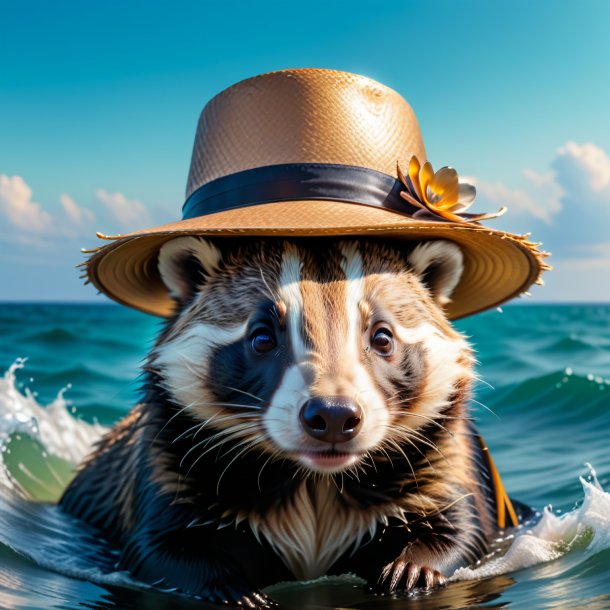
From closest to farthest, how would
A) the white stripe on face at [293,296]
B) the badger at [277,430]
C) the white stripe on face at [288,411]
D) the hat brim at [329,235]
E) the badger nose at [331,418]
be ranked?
the badger nose at [331,418] → the white stripe on face at [288,411] → the white stripe on face at [293,296] → the badger at [277,430] → the hat brim at [329,235]

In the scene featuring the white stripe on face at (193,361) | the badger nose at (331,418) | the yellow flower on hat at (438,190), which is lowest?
the badger nose at (331,418)

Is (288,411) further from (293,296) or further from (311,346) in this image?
(293,296)

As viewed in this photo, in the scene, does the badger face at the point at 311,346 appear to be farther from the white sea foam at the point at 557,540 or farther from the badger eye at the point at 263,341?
the white sea foam at the point at 557,540

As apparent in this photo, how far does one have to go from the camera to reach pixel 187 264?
417cm

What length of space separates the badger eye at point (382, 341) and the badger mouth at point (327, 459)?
47 centimetres

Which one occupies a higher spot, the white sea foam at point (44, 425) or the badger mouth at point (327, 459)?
the badger mouth at point (327, 459)

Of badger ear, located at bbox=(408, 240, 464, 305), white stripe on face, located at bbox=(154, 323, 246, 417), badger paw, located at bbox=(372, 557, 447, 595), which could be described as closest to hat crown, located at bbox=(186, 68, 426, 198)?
badger ear, located at bbox=(408, 240, 464, 305)

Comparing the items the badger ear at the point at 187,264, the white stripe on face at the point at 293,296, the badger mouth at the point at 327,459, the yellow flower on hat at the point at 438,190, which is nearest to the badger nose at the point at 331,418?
the badger mouth at the point at 327,459

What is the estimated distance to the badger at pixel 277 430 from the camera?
3705mm

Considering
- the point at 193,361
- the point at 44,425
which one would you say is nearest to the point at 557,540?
the point at 193,361

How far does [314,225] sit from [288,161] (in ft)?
2.23

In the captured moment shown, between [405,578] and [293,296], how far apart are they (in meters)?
1.31

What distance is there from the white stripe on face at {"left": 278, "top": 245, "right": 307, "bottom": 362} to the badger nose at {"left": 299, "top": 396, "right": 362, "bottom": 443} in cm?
29

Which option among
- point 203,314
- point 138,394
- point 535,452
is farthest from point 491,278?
point 535,452
